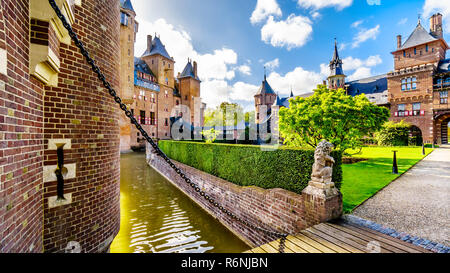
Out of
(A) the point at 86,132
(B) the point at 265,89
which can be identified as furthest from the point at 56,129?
(B) the point at 265,89

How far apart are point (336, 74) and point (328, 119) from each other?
125 feet

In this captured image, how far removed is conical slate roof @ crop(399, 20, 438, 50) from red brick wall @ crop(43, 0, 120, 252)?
45.9 metres

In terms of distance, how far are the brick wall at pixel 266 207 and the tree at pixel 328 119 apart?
6411 mm

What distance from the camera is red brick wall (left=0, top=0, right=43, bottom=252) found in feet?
6.45

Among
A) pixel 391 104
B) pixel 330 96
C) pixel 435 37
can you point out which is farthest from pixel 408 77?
pixel 330 96

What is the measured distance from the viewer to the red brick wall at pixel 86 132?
3.23 meters

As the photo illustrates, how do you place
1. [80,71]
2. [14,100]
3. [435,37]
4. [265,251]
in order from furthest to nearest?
[435,37] < [80,71] < [265,251] < [14,100]

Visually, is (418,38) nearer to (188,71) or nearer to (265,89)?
(265,89)

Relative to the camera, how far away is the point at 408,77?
3052 cm

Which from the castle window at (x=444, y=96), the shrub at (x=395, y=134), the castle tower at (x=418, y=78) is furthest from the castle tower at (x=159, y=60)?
the castle window at (x=444, y=96)

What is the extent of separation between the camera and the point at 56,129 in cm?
320
